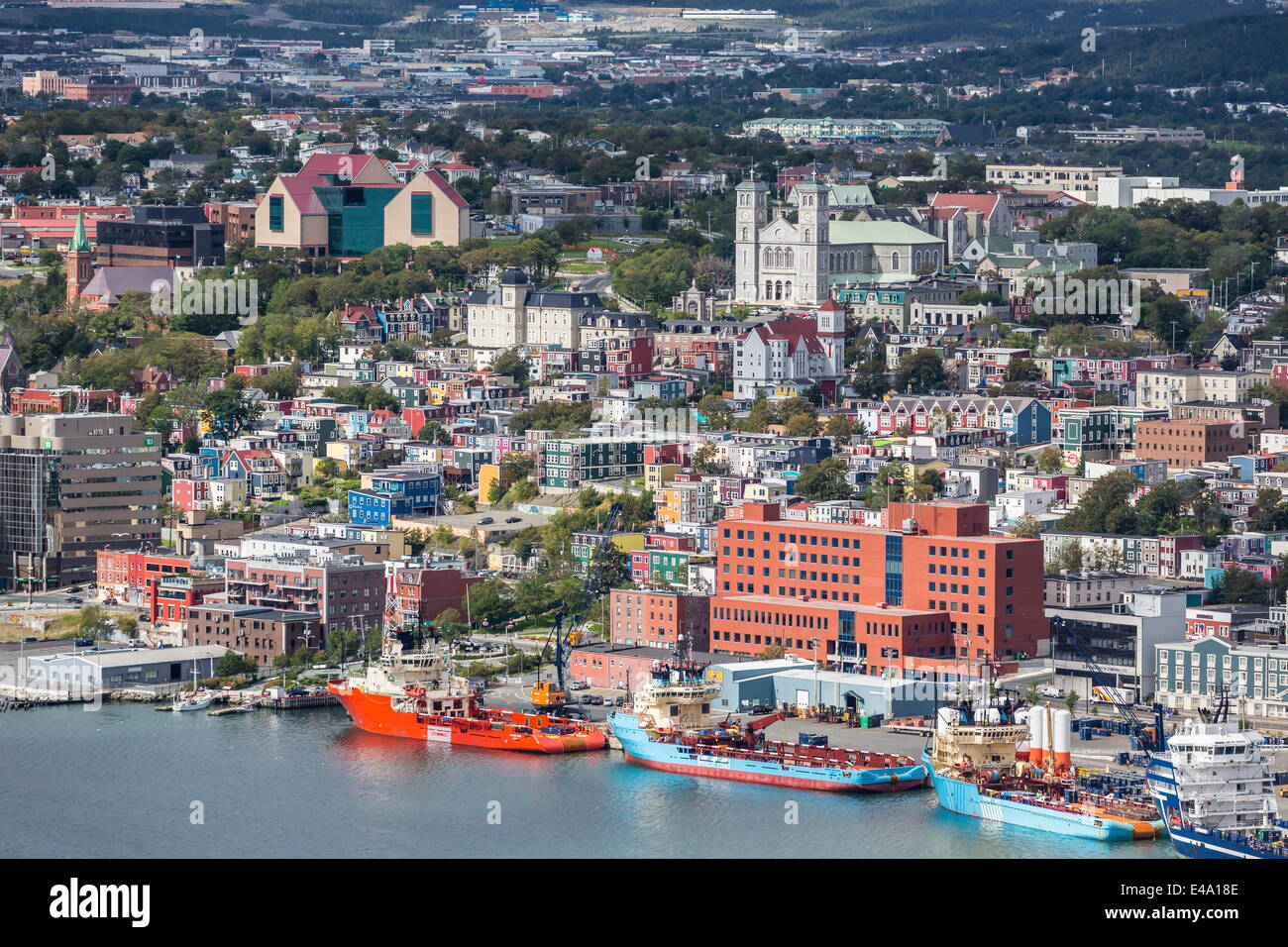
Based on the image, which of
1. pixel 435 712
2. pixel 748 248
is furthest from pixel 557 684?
pixel 748 248

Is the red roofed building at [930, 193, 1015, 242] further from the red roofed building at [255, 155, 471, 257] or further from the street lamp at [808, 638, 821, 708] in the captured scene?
the street lamp at [808, 638, 821, 708]

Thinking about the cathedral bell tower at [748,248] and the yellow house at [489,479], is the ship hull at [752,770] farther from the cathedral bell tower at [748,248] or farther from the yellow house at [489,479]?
the cathedral bell tower at [748,248]

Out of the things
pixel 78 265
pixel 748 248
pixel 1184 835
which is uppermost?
pixel 748 248

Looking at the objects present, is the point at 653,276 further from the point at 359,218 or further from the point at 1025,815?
the point at 1025,815

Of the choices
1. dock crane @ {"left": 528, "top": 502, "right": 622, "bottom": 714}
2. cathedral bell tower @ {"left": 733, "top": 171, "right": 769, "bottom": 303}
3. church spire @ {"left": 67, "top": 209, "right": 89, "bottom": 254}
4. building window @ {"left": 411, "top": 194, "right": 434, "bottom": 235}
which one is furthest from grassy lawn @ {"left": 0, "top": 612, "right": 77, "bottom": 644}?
building window @ {"left": 411, "top": 194, "right": 434, "bottom": 235}

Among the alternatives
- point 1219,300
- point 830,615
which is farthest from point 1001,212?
point 830,615

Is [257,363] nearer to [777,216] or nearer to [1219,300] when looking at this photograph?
[777,216]
